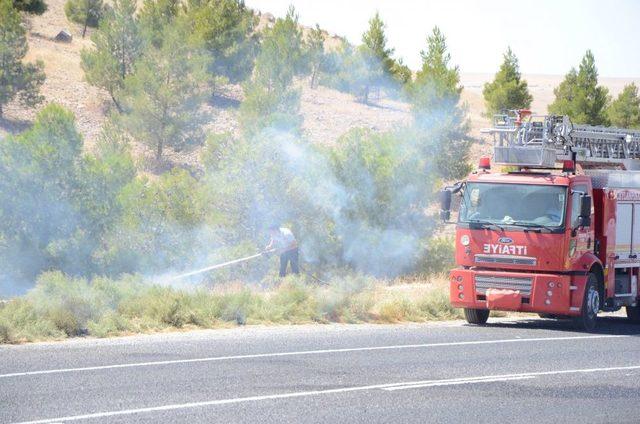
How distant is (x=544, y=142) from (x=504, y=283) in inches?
110

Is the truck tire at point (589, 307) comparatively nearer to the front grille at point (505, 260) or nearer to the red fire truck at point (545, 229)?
the red fire truck at point (545, 229)

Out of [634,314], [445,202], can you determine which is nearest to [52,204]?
[445,202]

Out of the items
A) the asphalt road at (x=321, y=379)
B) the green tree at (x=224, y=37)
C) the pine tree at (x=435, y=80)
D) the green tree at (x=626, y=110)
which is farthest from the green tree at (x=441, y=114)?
the asphalt road at (x=321, y=379)

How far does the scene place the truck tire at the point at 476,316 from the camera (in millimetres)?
17641

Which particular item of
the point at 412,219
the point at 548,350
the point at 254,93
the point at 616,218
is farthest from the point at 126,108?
the point at 548,350

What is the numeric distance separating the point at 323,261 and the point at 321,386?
17.3m

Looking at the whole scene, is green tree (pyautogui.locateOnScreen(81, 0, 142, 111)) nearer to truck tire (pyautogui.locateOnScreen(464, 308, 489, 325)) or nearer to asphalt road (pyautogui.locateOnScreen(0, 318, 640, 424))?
truck tire (pyautogui.locateOnScreen(464, 308, 489, 325))

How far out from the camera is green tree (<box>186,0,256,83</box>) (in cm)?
5534

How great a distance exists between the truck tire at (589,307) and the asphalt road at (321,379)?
4.31ft

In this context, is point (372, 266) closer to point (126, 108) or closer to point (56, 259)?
point (56, 259)

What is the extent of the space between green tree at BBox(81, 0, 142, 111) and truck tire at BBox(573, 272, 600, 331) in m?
34.3

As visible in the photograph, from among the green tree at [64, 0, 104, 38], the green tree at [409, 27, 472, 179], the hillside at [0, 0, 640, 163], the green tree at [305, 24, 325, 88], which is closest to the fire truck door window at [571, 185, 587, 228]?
the green tree at [409, 27, 472, 179]

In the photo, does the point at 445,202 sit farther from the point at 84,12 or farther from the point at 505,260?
the point at 84,12

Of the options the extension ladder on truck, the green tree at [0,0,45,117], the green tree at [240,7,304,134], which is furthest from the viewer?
the green tree at [0,0,45,117]
